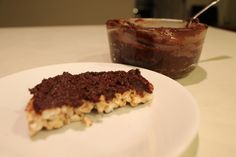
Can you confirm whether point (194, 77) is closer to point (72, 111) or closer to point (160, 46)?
point (160, 46)

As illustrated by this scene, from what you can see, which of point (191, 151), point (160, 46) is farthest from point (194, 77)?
point (191, 151)

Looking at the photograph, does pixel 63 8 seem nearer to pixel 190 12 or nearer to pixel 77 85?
pixel 190 12

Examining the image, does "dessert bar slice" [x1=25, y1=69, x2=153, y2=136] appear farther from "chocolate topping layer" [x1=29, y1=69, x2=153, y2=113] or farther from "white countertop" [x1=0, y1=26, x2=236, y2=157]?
"white countertop" [x1=0, y1=26, x2=236, y2=157]

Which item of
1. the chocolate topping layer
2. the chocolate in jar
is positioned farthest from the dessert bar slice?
the chocolate in jar

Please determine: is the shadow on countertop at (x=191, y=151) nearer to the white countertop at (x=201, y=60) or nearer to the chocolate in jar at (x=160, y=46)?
the white countertop at (x=201, y=60)

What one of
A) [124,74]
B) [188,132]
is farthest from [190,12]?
[188,132]

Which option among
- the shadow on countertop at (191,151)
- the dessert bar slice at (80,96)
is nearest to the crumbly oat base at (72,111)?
the dessert bar slice at (80,96)

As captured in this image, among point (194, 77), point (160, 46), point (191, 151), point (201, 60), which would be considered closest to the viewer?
point (191, 151)
